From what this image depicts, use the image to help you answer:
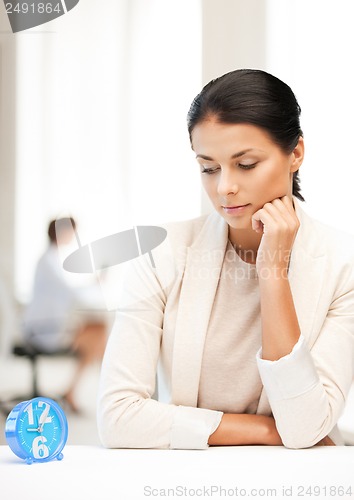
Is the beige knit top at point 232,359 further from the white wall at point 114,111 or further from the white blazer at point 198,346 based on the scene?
the white wall at point 114,111

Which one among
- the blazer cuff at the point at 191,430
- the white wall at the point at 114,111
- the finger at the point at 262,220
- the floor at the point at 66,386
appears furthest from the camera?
the floor at the point at 66,386

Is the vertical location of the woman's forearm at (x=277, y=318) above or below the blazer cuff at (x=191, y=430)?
above

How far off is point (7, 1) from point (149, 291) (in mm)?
1067

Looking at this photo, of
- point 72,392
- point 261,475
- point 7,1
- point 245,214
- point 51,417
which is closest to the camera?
point 261,475

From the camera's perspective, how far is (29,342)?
2691 mm

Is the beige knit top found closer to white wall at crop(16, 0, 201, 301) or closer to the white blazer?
the white blazer

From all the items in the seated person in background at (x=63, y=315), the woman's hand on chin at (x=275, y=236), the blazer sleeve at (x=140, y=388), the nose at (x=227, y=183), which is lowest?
the seated person in background at (x=63, y=315)

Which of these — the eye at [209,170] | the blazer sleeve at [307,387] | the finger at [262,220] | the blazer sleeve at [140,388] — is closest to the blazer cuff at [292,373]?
the blazer sleeve at [307,387]

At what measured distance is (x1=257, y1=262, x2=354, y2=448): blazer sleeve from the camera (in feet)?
3.91

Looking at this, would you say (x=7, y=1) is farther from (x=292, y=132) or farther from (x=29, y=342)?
(x=29, y=342)

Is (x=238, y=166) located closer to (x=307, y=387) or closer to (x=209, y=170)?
(x=209, y=170)

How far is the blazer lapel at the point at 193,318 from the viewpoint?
4.28ft

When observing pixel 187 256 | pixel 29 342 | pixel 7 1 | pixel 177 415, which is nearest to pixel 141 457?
pixel 177 415

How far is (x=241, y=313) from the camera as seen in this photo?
1.35 meters
